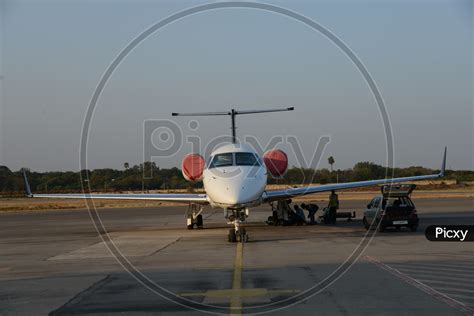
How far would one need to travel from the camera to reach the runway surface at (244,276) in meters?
10.9

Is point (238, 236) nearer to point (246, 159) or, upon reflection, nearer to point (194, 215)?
point (246, 159)

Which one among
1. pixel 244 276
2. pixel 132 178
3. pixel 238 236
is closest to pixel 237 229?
pixel 238 236

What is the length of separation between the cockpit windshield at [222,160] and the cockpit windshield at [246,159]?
0.22m

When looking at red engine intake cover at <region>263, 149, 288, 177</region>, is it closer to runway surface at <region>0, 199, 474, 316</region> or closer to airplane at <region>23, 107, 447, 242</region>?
airplane at <region>23, 107, 447, 242</region>

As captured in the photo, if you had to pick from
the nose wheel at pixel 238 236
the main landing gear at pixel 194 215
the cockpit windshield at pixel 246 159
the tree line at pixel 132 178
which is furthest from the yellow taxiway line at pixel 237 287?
the tree line at pixel 132 178

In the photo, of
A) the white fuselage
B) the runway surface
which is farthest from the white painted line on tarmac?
the white fuselage

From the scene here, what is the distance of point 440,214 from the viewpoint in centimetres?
3781

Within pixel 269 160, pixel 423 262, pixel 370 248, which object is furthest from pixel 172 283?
pixel 269 160

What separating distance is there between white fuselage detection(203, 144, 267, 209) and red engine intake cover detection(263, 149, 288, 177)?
493 centimetres

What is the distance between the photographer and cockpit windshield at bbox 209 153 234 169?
2505 cm

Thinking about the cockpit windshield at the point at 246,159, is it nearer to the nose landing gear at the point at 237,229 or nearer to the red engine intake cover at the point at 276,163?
the nose landing gear at the point at 237,229

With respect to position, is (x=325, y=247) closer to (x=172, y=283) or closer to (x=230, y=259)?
(x=230, y=259)

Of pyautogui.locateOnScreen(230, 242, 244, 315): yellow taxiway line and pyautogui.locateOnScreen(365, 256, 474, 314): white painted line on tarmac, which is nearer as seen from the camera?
pyautogui.locateOnScreen(365, 256, 474, 314): white painted line on tarmac

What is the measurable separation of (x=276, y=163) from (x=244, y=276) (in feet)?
55.2
